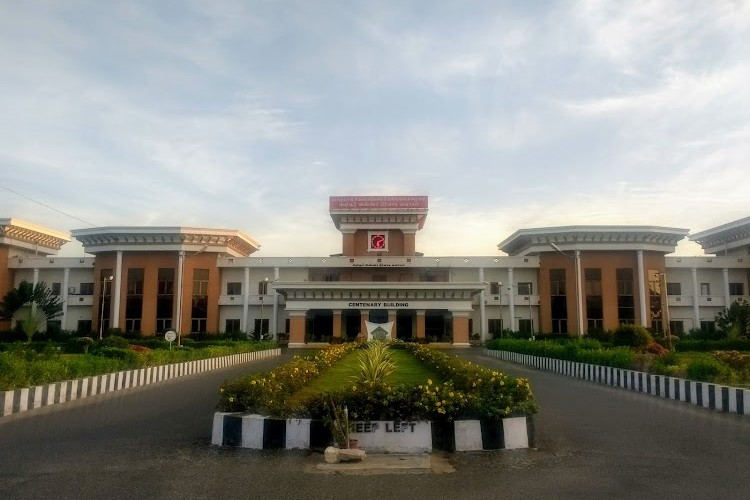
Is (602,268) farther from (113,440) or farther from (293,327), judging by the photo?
(113,440)

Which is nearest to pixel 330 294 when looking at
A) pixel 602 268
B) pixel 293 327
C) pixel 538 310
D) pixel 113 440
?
pixel 293 327

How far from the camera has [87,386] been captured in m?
15.8

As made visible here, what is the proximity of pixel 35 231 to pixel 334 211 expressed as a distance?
96.2 feet

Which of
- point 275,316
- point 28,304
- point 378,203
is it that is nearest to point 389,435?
point 275,316

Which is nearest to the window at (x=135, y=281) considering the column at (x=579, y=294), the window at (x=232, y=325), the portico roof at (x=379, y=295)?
the window at (x=232, y=325)

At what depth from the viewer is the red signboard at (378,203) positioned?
60.6 metres

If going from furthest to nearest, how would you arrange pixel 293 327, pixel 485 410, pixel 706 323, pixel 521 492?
pixel 706 323, pixel 293 327, pixel 485 410, pixel 521 492

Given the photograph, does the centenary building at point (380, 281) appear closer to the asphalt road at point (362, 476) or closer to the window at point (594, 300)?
the window at point (594, 300)

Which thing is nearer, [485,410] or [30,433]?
[485,410]

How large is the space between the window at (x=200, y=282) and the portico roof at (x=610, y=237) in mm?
30726

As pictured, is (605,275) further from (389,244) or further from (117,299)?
(117,299)

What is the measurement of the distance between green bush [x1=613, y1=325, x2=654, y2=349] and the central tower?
102ft

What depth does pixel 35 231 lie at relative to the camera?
59.9m

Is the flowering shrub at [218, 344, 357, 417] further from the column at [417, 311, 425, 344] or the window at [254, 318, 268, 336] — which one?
the window at [254, 318, 268, 336]
